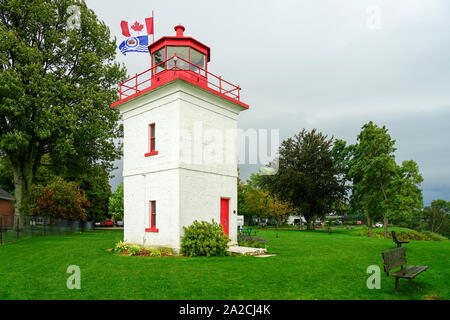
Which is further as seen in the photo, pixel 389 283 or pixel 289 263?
pixel 289 263

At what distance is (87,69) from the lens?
2642 centimetres

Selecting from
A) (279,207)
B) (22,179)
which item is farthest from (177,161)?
(279,207)

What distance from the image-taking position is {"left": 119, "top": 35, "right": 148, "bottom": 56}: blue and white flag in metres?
18.0

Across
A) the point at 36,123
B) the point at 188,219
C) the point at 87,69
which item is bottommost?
the point at 188,219

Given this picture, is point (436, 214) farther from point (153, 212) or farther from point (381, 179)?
point (153, 212)

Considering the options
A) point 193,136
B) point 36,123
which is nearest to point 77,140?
point 36,123

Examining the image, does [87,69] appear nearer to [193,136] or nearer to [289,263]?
[193,136]

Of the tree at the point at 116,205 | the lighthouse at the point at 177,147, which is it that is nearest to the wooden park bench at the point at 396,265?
the lighthouse at the point at 177,147

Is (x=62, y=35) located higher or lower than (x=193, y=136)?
higher

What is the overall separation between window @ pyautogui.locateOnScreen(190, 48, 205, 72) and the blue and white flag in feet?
11.1

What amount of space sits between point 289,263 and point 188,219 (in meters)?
5.17

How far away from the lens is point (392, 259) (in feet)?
25.7

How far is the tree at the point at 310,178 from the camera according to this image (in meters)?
40.4
